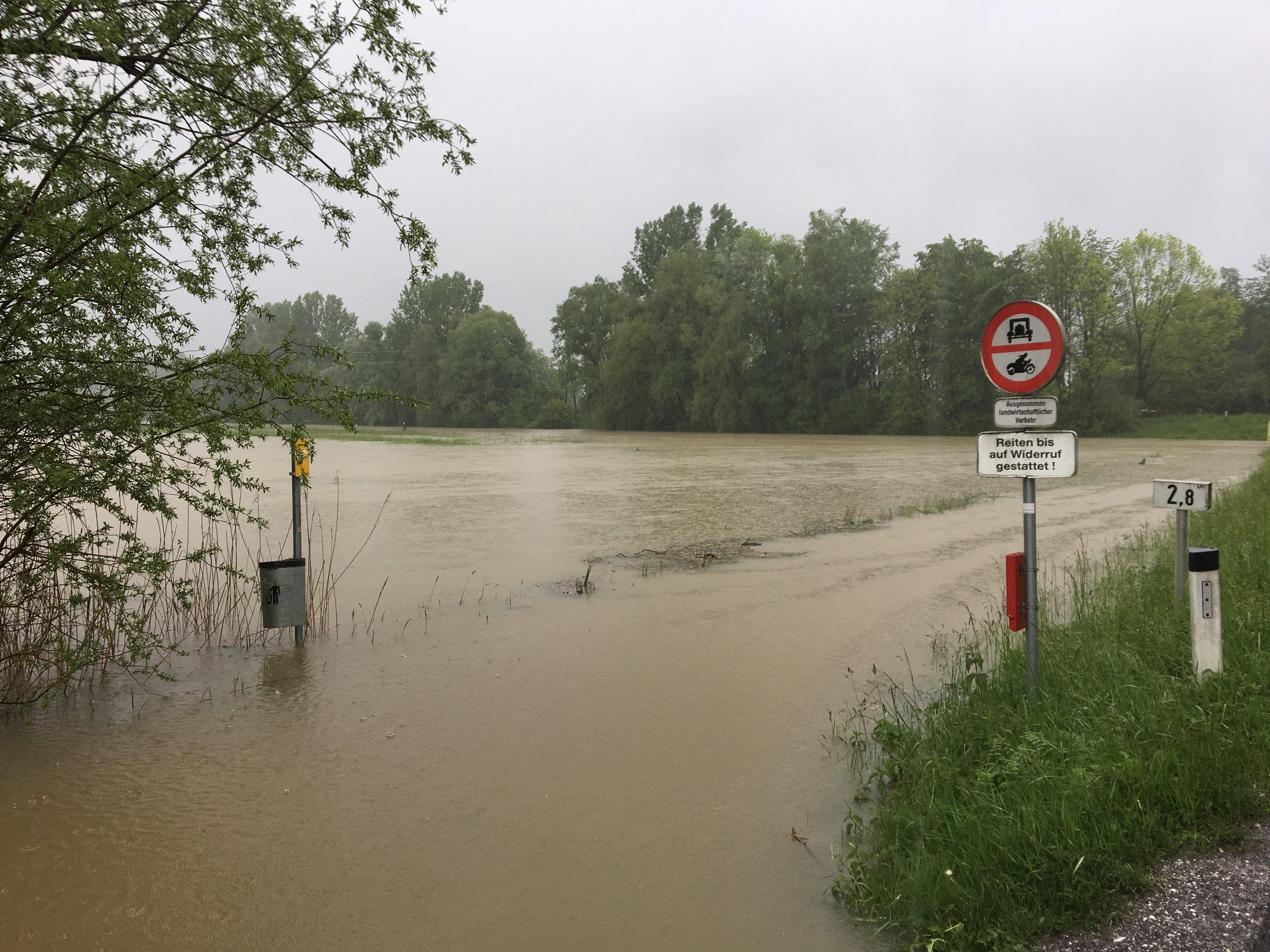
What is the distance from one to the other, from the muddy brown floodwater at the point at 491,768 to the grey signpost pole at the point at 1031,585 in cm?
111

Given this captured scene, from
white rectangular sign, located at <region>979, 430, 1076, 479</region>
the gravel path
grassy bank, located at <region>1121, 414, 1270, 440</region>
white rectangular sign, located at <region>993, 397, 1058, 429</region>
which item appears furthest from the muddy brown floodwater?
grassy bank, located at <region>1121, 414, 1270, 440</region>

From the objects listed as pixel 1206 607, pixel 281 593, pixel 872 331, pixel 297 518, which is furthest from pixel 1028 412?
pixel 872 331

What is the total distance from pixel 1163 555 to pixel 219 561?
937 cm

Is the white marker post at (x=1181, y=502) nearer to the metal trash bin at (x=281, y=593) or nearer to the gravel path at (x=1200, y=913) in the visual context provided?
the gravel path at (x=1200, y=913)

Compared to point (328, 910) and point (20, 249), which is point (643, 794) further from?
point (20, 249)

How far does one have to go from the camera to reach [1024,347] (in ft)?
13.7

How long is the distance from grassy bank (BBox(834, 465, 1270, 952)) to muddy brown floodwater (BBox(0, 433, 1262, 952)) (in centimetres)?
29

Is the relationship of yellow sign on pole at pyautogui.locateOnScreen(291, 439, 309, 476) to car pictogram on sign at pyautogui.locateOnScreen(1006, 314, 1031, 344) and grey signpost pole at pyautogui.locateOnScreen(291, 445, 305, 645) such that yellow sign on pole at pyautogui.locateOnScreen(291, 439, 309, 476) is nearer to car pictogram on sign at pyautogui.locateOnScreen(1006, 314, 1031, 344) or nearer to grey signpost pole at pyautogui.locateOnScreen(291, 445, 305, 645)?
grey signpost pole at pyautogui.locateOnScreen(291, 445, 305, 645)

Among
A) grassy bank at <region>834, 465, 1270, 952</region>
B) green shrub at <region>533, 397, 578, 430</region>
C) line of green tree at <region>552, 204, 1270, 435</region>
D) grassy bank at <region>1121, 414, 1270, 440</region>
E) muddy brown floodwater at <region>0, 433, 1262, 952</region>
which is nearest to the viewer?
grassy bank at <region>834, 465, 1270, 952</region>

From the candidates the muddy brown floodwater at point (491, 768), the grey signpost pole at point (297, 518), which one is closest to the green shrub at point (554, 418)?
the muddy brown floodwater at point (491, 768)

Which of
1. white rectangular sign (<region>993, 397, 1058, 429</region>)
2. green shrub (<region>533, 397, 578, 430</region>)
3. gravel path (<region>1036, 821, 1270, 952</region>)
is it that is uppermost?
green shrub (<region>533, 397, 578, 430</region>)

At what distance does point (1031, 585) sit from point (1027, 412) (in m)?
0.87

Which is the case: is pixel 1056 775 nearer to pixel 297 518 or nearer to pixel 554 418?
pixel 297 518

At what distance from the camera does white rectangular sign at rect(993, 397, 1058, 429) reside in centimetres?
407
